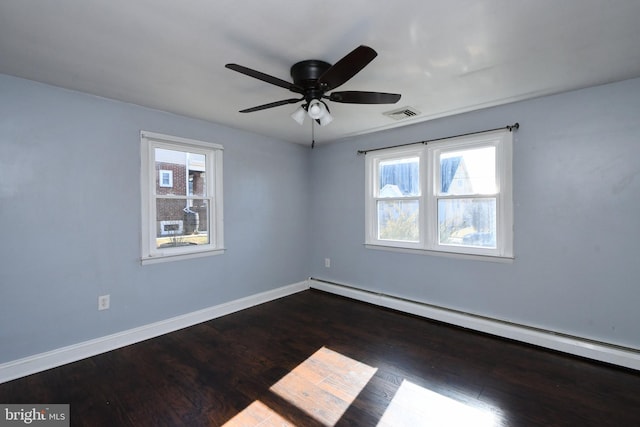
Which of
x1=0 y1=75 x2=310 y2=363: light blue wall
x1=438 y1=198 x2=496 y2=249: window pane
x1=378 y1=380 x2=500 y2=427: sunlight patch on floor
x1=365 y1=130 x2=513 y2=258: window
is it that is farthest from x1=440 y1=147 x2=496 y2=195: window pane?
x1=0 y1=75 x2=310 y2=363: light blue wall

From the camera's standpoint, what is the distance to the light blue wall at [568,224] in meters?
2.35

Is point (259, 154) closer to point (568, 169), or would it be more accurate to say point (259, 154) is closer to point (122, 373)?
point (122, 373)

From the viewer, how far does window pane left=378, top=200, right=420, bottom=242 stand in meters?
3.59

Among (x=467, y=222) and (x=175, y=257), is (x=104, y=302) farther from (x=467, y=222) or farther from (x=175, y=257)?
(x=467, y=222)

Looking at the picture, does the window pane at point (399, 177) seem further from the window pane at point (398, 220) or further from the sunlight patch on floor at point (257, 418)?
the sunlight patch on floor at point (257, 418)

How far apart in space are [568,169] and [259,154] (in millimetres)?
3447

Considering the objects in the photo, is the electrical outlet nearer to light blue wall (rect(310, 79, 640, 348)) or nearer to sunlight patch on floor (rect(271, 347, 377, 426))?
sunlight patch on floor (rect(271, 347, 377, 426))

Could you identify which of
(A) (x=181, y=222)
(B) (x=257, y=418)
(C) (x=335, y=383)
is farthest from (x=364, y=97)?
(A) (x=181, y=222)

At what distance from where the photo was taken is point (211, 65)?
207 centimetres

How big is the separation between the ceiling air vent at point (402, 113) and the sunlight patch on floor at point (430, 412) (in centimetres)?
256

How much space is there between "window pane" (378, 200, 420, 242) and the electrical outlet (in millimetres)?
3130

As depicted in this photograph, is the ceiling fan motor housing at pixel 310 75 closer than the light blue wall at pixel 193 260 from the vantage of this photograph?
Yes

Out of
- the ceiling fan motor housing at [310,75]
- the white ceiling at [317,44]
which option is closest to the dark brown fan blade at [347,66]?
the ceiling fan motor housing at [310,75]

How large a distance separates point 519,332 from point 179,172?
3.95 meters
